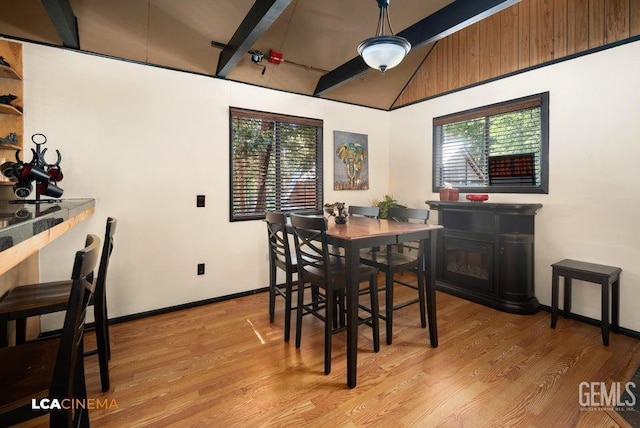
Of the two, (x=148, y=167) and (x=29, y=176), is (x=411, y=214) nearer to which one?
(x=148, y=167)

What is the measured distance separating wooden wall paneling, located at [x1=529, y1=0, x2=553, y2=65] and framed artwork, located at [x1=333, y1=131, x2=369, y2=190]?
2107 millimetres

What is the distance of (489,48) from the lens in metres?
3.36

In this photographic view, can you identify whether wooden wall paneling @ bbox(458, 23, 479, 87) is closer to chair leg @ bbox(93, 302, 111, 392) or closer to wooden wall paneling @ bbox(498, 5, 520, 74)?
wooden wall paneling @ bbox(498, 5, 520, 74)

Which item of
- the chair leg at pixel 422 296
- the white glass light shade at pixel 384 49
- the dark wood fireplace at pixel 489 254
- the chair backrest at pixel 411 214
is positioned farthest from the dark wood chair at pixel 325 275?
the dark wood fireplace at pixel 489 254

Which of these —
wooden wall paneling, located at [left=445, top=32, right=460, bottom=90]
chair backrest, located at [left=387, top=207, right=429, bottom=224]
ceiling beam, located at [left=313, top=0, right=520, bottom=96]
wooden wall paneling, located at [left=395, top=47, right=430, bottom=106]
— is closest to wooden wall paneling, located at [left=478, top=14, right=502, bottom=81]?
wooden wall paneling, located at [left=445, top=32, right=460, bottom=90]

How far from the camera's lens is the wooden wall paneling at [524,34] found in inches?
119

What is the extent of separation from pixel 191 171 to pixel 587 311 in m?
4.00

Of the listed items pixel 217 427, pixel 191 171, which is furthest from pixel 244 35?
pixel 217 427

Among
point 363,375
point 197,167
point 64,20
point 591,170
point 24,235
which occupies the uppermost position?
point 64,20

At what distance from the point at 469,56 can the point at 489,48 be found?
23cm

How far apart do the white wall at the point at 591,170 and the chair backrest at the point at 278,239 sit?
8.26 ft

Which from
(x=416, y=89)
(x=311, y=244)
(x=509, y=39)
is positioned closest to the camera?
(x=311, y=244)

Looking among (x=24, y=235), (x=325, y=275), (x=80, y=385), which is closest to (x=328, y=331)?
(x=325, y=275)

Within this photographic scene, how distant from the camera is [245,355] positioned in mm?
2209
